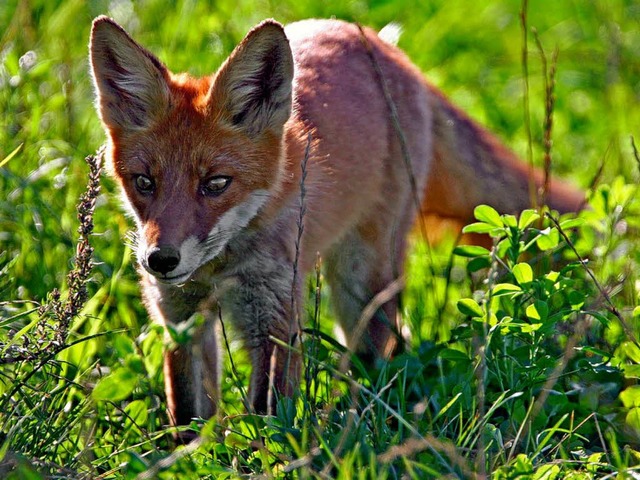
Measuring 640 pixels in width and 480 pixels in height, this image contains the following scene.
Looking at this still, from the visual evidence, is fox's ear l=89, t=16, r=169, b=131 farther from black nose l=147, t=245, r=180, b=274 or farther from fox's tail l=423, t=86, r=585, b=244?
fox's tail l=423, t=86, r=585, b=244

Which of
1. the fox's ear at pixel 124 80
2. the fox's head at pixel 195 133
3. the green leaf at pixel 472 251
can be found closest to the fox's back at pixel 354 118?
the fox's head at pixel 195 133

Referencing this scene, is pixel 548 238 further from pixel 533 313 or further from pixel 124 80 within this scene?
pixel 124 80

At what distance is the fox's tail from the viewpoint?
529cm

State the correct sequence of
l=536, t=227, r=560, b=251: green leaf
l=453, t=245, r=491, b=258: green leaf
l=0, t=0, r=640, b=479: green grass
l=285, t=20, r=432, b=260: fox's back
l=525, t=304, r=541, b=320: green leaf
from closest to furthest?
l=0, t=0, r=640, b=479: green grass
l=525, t=304, r=541, b=320: green leaf
l=536, t=227, r=560, b=251: green leaf
l=453, t=245, r=491, b=258: green leaf
l=285, t=20, r=432, b=260: fox's back

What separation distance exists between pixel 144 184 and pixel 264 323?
2.51ft

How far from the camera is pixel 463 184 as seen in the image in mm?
5305

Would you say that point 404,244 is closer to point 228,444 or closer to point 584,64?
point 228,444

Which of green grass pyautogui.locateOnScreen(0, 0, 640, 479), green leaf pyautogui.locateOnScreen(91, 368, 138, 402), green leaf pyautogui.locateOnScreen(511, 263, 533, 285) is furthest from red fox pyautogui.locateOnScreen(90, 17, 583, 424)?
green leaf pyautogui.locateOnScreen(511, 263, 533, 285)

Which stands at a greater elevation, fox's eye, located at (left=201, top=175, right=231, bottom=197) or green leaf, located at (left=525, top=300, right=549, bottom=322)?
fox's eye, located at (left=201, top=175, right=231, bottom=197)

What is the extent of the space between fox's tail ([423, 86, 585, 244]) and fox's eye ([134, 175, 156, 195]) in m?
2.13

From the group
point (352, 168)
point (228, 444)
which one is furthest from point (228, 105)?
point (228, 444)

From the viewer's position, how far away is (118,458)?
331cm

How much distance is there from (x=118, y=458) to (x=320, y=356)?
102 centimetres

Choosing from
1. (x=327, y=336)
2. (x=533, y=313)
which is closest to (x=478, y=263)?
(x=533, y=313)
